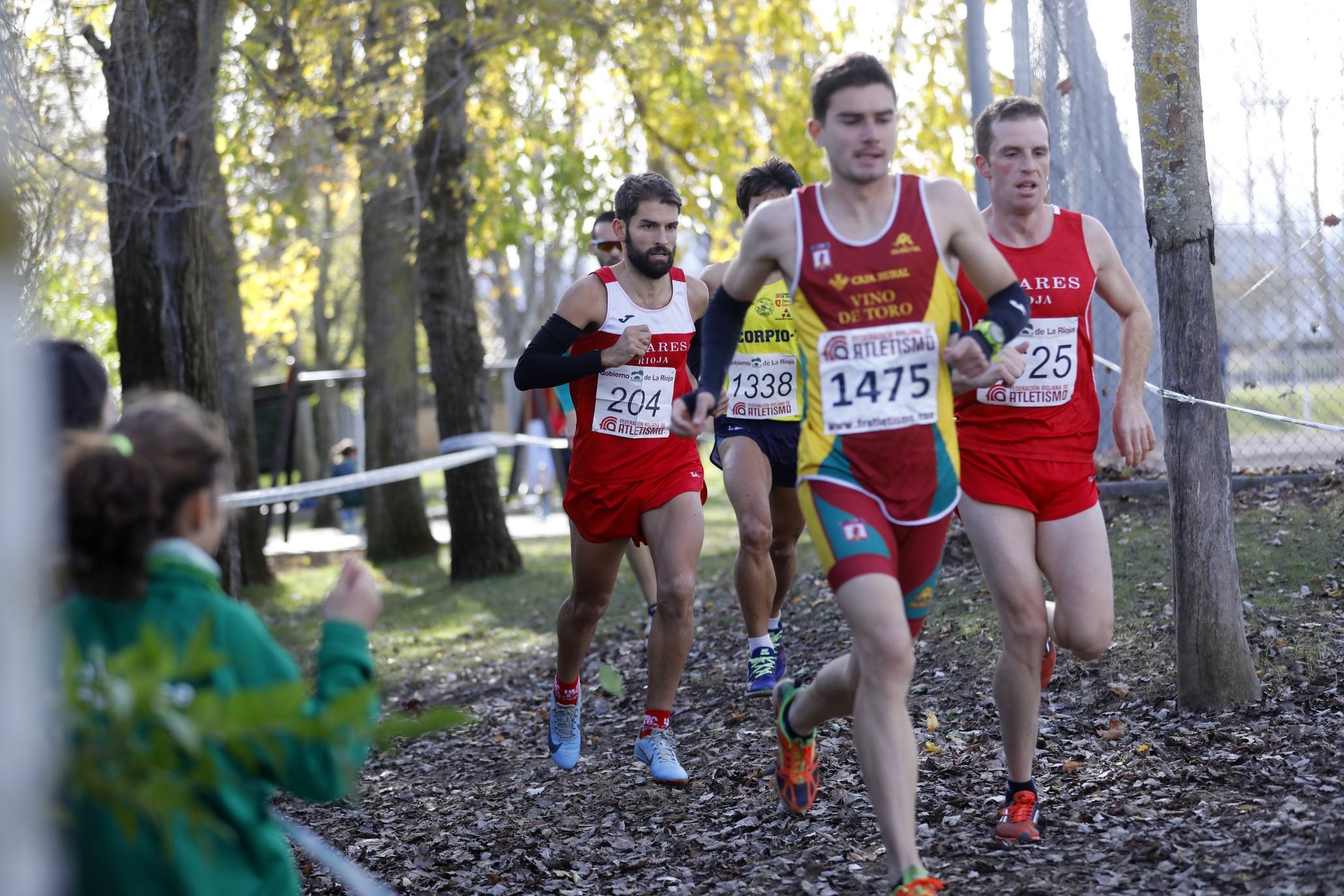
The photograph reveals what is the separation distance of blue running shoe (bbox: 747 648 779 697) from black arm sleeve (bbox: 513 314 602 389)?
6.18 feet

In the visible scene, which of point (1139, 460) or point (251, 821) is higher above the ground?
point (1139, 460)

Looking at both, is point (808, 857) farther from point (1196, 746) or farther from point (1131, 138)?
point (1131, 138)

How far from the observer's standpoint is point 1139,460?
495 cm

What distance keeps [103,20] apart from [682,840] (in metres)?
8.06

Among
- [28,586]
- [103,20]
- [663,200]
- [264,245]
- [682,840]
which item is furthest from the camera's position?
[264,245]

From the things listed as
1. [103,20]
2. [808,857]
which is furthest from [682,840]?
[103,20]

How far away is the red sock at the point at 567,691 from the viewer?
614 centimetres

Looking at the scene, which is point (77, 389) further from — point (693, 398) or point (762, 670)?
point (762, 670)

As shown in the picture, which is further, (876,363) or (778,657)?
(778,657)

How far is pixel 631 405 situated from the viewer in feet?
19.1

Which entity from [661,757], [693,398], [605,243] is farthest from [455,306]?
[693,398]

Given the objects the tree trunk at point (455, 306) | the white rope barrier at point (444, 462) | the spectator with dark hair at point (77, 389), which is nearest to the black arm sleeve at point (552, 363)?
the spectator with dark hair at point (77, 389)

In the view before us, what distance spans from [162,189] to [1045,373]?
21.1ft

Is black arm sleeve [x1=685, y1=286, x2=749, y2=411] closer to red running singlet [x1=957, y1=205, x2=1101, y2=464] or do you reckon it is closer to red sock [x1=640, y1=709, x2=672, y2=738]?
red running singlet [x1=957, y1=205, x2=1101, y2=464]
